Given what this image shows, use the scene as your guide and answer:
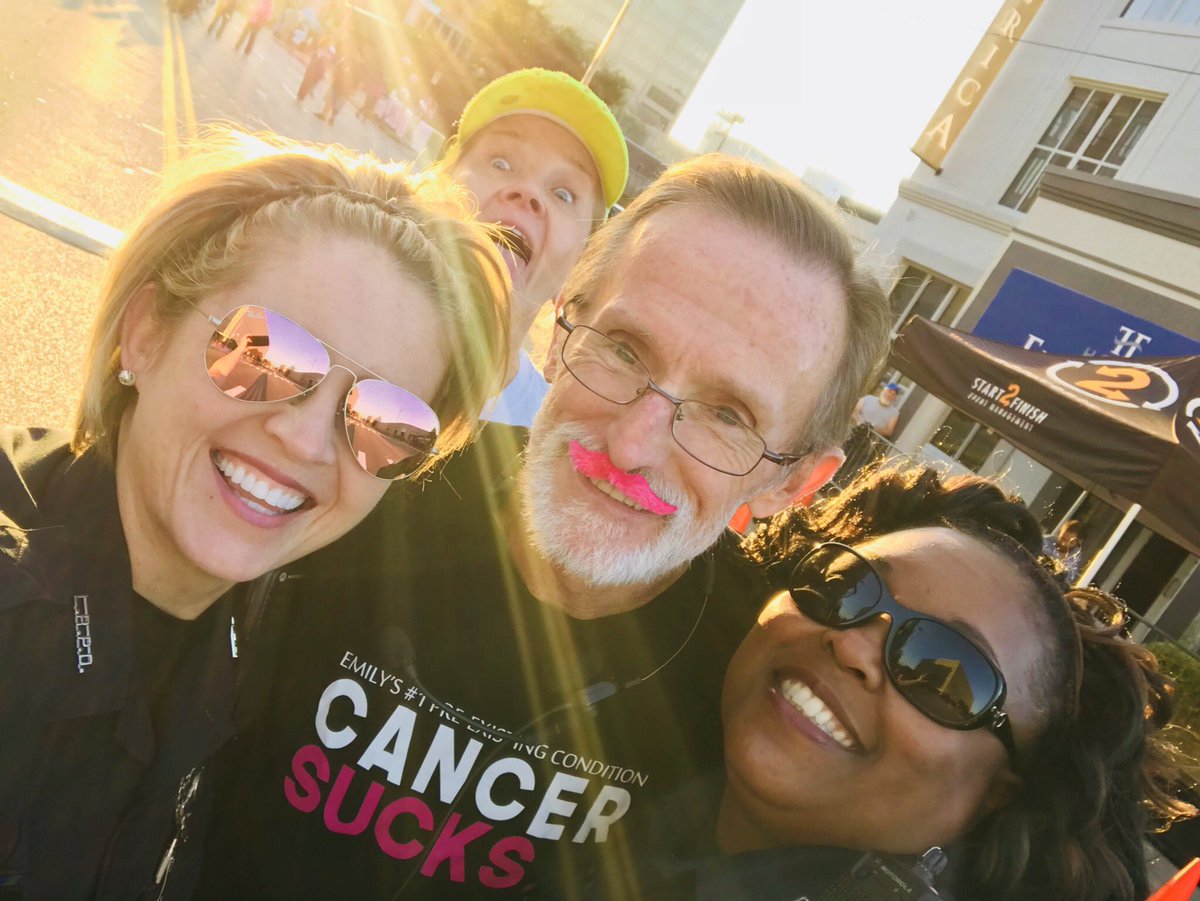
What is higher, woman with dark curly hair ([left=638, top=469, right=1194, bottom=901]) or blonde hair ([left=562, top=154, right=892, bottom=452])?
blonde hair ([left=562, top=154, right=892, bottom=452])

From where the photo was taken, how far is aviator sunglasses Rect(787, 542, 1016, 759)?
4.95 ft

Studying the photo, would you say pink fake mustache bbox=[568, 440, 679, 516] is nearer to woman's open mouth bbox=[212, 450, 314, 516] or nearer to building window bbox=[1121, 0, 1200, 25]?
woman's open mouth bbox=[212, 450, 314, 516]

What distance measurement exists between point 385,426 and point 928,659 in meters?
1.22

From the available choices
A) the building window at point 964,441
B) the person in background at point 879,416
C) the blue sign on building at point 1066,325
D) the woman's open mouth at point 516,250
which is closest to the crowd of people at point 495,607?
the woman's open mouth at point 516,250

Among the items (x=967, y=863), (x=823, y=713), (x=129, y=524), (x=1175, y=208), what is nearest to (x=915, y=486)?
(x=823, y=713)

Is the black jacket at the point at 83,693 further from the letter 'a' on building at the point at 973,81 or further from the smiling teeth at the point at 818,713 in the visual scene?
the letter 'a' on building at the point at 973,81

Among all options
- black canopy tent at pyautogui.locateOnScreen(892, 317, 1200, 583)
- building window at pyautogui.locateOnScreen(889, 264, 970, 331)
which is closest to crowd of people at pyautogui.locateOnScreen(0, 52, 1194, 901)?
black canopy tent at pyautogui.locateOnScreen(892, 317, 1200, 583)

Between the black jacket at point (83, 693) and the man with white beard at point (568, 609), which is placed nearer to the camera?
the black jacket at point (83, 693)

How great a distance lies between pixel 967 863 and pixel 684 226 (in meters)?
1.62

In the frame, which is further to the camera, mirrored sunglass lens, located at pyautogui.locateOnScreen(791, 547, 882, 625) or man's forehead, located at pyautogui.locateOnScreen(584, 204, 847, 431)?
man's forehead, located at pyautogui.locateOnScreen(584, 204, 847, 431)

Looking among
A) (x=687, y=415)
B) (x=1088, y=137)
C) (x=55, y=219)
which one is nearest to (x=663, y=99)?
(x=1088, y=137)

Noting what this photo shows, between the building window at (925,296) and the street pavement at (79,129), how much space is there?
1207cm

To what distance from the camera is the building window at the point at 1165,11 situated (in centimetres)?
1164

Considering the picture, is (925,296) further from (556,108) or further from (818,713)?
(818,713)
